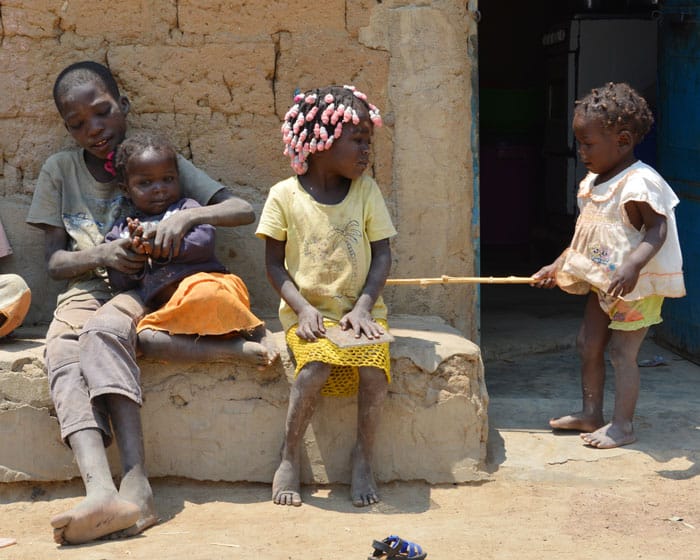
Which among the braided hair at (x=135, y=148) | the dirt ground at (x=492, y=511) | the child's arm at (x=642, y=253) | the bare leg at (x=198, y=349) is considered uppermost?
the braided hair at (x=135, y=148)

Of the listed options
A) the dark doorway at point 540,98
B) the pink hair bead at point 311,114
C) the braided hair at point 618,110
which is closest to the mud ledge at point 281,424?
the pink hair bead at point 311,114

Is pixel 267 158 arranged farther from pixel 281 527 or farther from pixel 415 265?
pixel 281 527

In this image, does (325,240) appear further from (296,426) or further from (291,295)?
(296,426)

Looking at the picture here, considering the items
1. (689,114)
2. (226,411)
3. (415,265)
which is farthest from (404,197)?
(689,114)

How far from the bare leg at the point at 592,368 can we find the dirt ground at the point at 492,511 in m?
0.08

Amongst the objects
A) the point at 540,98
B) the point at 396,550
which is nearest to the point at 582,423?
the point at 396,550

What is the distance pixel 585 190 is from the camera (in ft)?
13.3

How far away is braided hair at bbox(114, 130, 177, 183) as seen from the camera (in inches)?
153

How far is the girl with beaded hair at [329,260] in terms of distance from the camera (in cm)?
362

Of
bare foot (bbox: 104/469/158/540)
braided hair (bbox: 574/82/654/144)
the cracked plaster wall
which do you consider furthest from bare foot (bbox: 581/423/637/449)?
bare foot (bbox: 104/469/158/540)

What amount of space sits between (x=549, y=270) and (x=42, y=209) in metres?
1.99

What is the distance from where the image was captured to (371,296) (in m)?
3.72

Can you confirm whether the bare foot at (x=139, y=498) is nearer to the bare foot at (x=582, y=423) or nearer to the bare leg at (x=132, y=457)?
the bare leg at (x=132, y=457)

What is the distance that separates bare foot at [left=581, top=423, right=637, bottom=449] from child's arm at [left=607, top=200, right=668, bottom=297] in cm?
56
